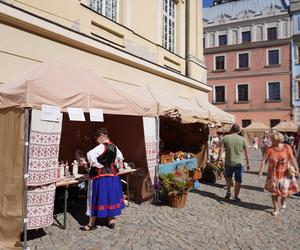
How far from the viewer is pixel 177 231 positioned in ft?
19.2

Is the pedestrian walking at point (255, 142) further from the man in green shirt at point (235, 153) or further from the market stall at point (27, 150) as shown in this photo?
the market stall at point (27, 150)

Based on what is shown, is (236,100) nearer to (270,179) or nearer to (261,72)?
(261,72)

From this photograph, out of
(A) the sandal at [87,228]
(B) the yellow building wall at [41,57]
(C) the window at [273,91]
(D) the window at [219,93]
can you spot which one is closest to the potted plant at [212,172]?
(B) the yellow building wall at [41,57]

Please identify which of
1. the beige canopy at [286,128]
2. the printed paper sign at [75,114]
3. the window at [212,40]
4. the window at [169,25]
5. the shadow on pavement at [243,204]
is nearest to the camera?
the printed paper sign at [75,114]

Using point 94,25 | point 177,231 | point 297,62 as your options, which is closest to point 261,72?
point 297,62

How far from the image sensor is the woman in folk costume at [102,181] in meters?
5.65

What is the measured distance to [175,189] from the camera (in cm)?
741

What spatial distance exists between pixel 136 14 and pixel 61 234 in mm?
7947

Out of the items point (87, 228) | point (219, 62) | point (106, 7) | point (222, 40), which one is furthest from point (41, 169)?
point (222, 40)

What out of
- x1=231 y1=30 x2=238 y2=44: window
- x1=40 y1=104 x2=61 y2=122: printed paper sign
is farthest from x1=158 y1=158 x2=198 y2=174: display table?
x1=231 y1=30 x2=238 y2=44: window

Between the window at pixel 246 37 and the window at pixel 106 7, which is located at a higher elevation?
the window at pixel 246 37

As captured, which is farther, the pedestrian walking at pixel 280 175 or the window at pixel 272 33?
the window at pixel 272 33

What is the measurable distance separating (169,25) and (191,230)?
10466 millimetres

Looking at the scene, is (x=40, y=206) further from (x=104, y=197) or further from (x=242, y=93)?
(x=242, y=93)
